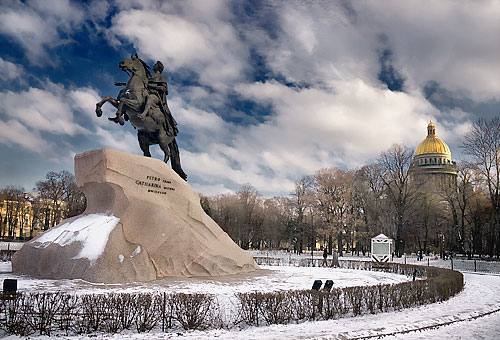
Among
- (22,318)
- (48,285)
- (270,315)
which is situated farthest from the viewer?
(48,285)

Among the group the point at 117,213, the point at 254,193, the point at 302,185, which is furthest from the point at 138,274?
the point at 254,193

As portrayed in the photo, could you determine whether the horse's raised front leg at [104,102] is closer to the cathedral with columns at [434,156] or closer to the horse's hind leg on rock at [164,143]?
the horse's hind leg on rock at [164,143]

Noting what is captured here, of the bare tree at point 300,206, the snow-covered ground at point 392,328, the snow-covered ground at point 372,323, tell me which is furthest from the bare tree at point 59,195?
the snow-covered ground at point 392,328

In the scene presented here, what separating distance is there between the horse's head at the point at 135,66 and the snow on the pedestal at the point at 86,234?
6.46 metres

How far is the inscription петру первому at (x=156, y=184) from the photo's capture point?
19.0 metres

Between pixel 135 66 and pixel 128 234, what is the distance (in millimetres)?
7569

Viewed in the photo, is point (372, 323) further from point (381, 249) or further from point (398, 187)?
point (398, 187)

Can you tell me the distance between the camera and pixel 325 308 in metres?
11.8

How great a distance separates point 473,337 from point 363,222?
48.4 meters

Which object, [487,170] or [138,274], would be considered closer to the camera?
[138,274]

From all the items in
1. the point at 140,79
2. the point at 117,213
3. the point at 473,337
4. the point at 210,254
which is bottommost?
the point at 473,337

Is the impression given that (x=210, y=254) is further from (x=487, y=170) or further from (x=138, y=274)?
(x=487, y=170)

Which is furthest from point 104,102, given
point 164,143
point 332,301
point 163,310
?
point 332,301

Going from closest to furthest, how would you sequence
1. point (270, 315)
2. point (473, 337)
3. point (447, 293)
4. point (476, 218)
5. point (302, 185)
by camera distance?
point (473, 337) → point (270, 315) → point (447, 293) → point (476, 218) → point (302, 185)
